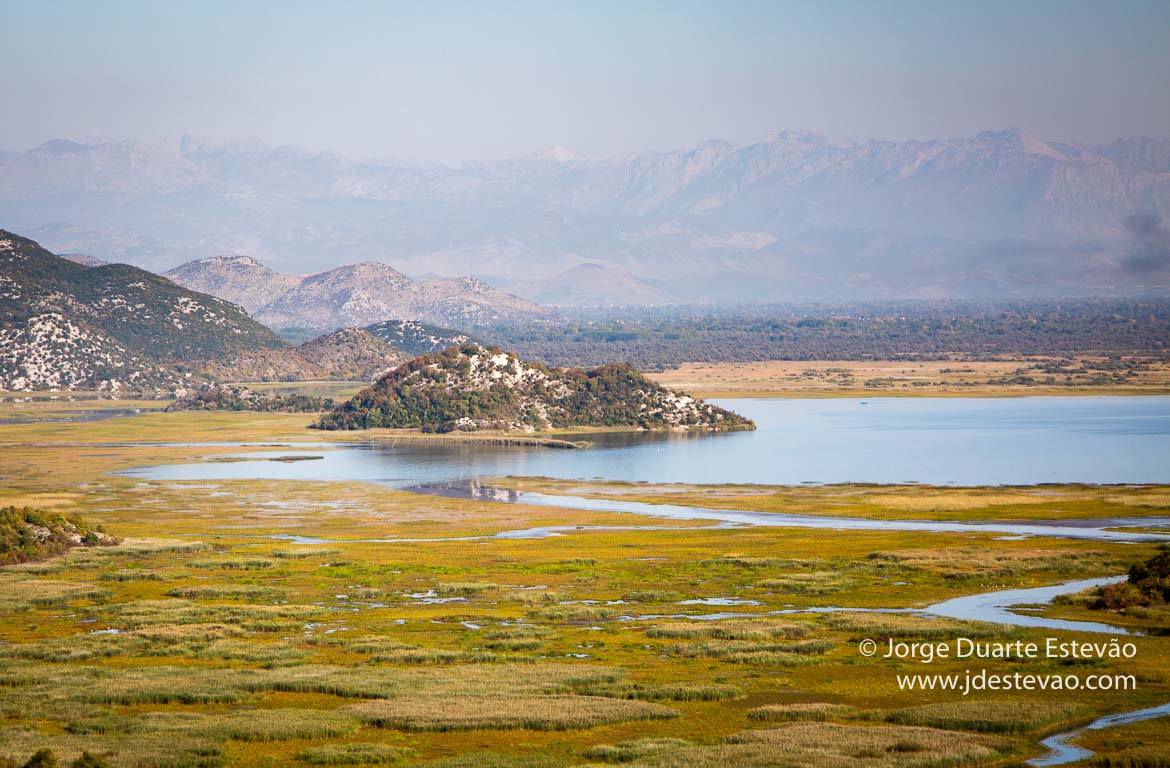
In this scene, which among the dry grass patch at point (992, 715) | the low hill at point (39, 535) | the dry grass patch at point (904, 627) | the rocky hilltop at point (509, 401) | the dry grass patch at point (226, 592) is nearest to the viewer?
the dry grass patch at point (992, 715)

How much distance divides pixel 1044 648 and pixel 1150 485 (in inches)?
2490

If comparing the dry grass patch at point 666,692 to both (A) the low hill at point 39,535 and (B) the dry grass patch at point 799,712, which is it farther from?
(A) the low hill at point 39,535

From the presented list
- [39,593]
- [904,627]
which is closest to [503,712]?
[904,627]

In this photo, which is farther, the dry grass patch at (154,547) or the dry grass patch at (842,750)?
the dry grass patch at (154,547)

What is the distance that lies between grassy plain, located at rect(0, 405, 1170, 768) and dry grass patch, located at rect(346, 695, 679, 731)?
0.11 meters

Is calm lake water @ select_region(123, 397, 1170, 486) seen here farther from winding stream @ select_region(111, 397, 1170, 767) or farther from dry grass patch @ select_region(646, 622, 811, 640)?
dry grass patch @ select_region(646, 622, 811, 640)

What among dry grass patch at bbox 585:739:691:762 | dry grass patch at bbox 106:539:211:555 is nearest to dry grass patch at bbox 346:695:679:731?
dry grass patch at bbox 585:739:691:762

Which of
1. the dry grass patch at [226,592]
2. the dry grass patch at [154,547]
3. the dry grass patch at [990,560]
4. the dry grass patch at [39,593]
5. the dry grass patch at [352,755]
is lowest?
the dry grass patch at [352,755]

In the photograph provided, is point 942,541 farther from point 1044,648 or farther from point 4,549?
point 4,549

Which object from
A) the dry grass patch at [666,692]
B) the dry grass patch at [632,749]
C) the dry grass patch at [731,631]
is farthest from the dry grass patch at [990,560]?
the dry grass patch at [632,749]

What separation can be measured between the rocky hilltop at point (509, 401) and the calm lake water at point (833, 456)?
8753 millimetres

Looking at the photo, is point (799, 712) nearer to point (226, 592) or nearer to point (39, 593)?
point (226, 592)

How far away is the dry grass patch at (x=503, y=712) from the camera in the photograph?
128 ft

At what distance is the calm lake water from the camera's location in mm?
120812
